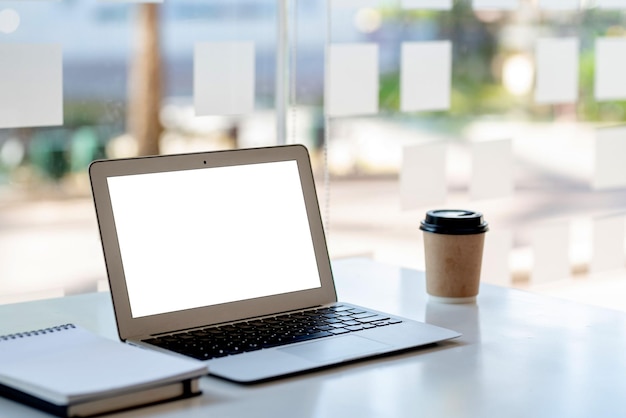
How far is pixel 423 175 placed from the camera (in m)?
2.88

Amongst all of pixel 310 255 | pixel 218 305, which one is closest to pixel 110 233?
pixel 218 305

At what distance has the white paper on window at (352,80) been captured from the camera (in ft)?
8.51

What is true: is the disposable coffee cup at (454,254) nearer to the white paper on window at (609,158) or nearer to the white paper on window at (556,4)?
the white paper on window at (556,4)

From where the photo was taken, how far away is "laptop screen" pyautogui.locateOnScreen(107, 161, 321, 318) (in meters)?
1.33

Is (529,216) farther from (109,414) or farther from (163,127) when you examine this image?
(109,414)

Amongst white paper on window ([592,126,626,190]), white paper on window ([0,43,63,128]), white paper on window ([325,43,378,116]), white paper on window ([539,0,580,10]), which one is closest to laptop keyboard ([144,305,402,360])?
white paper on window ([0,43,63,128])

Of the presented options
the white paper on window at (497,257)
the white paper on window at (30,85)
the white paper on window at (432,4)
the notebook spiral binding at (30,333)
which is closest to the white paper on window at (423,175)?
the white paper on window at (497,257)

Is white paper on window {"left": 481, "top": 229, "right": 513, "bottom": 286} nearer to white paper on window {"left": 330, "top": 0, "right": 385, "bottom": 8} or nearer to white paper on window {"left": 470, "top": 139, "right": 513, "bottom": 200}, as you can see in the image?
white paper on window {"left": 470, "top": 139, "right": 513, "bottom": 200}

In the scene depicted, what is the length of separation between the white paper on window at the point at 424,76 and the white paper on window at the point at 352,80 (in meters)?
0.14

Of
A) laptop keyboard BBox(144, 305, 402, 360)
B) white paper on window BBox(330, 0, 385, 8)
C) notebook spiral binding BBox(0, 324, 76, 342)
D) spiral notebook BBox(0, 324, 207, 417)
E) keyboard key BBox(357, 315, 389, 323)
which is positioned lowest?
keyboard key BBox(357, 315, 389, 323)

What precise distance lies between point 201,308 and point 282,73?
1.07 metres

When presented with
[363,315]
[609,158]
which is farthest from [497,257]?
[363,315]

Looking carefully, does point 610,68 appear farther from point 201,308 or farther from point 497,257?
point 201,308

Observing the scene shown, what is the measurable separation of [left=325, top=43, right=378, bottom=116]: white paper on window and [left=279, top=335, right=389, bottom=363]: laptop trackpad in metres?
1.35
